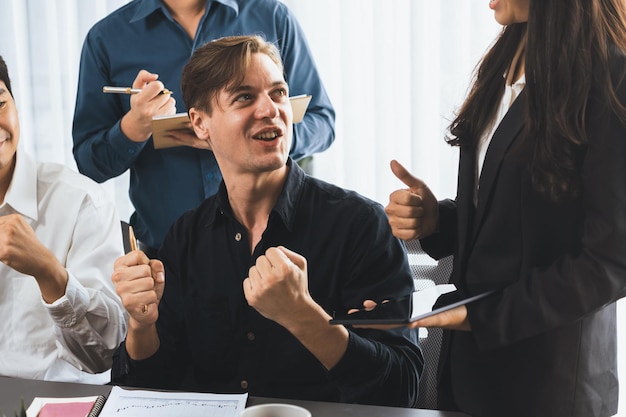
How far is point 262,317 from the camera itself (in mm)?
1646

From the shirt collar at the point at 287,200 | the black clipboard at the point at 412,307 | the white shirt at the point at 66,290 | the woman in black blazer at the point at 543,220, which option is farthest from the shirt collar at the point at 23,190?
the woman in black blazer at the point at 543,220

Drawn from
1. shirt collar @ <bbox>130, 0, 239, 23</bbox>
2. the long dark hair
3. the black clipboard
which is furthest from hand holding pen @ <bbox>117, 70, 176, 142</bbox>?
the long dark hair

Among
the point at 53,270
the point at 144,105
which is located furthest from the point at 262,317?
the point at 144,105

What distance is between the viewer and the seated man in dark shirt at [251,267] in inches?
59.3

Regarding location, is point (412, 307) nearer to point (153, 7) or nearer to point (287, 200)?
point (287, 200)

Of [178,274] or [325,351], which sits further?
[178,274]

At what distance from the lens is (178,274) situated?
176cm

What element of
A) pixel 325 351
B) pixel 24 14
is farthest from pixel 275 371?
pixel 24 14

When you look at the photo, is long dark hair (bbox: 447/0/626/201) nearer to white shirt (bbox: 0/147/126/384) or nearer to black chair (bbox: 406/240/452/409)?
black chair (bbox: 406/240/452/409)

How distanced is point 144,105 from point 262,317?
2.33 ft

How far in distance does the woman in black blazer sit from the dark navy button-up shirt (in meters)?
0.19

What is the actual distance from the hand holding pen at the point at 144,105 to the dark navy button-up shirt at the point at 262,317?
42 cm

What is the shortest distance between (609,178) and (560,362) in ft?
1.03

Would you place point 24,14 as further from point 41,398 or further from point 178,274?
point 41,398
